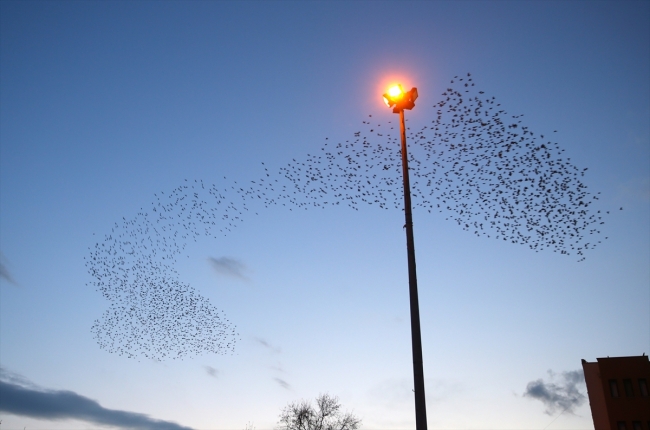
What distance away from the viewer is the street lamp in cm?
747

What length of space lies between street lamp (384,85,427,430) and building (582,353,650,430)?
115ft

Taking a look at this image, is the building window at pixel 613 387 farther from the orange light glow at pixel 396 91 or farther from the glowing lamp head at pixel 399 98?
the orange light glow at pixel 396 91

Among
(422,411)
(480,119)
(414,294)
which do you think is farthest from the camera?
(480,119)

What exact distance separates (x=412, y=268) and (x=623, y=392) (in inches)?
1403

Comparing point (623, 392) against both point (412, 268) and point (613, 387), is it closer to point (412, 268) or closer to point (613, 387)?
point (613, 387)

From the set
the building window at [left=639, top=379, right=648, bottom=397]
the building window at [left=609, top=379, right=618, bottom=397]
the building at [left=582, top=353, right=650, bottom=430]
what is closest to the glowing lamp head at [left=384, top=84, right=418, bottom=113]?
the building at [left=582, top=353, right=650, bottom=430]

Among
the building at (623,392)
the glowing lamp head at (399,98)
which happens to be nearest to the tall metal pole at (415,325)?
the glowing lamp head at (399,98)

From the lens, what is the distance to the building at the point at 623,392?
33594mm

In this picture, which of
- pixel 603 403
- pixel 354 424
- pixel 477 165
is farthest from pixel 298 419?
pixel 477 165

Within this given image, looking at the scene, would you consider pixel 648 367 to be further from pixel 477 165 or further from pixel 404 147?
pixel 404 147

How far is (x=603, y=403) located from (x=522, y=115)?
3176 centimetres

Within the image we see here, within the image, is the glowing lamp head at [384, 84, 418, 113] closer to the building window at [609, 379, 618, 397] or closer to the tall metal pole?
the tall metal pole

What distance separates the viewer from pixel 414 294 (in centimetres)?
831

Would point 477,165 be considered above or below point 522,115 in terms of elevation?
below
